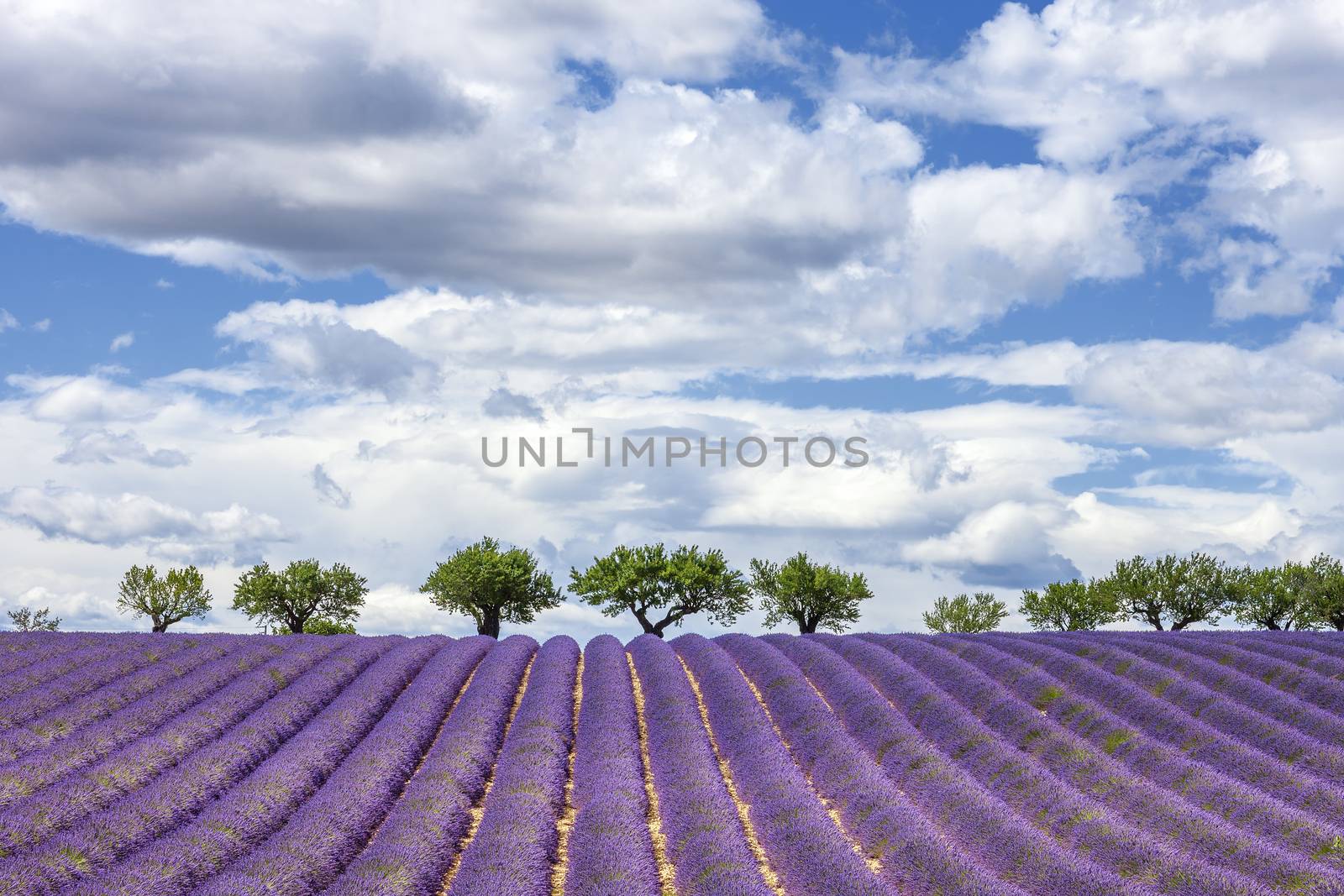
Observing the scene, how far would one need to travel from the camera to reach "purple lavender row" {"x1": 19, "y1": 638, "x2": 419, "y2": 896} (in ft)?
37.4

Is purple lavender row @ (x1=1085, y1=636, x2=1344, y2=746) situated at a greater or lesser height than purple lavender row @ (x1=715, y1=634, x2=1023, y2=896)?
greater

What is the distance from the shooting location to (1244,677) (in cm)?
2259

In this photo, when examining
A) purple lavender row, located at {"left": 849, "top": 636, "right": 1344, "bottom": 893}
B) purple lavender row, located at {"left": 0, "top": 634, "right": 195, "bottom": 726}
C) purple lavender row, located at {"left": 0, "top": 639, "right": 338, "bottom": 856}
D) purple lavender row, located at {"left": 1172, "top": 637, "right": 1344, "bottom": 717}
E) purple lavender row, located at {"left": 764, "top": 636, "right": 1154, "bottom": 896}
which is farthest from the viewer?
purple lavender row, located at {"left": 1172, "top": 637, "right": 1344, "bottom": 717}

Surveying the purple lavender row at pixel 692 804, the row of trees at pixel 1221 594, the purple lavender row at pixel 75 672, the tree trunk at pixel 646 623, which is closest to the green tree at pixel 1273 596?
the row of trees at pixel 1221 594

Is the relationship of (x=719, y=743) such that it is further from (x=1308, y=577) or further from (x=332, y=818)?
(x=1308, y=577)

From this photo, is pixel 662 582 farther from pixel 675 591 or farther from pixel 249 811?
pixel 249 811

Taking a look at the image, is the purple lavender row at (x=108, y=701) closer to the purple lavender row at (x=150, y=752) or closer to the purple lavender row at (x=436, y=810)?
the purple lavender row at (x=150, y=752)

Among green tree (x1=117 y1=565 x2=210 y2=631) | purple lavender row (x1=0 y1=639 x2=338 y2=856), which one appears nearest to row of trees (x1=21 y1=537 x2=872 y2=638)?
green tree (x1=117 y1=565 x2=210 y2=631)

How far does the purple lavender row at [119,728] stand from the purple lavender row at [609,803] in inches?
306

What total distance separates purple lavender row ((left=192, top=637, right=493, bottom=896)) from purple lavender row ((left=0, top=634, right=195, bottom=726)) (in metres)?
6.65

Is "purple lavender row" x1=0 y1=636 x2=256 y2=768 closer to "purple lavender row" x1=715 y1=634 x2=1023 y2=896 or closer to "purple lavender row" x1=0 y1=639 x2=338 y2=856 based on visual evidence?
"purple lavender row" x1=0 y1=639 x2=338 y2=856

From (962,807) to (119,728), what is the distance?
14.4 metres

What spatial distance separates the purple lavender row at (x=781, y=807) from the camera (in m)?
12.0

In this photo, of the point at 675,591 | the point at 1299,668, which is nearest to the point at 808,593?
the point at 675,591
